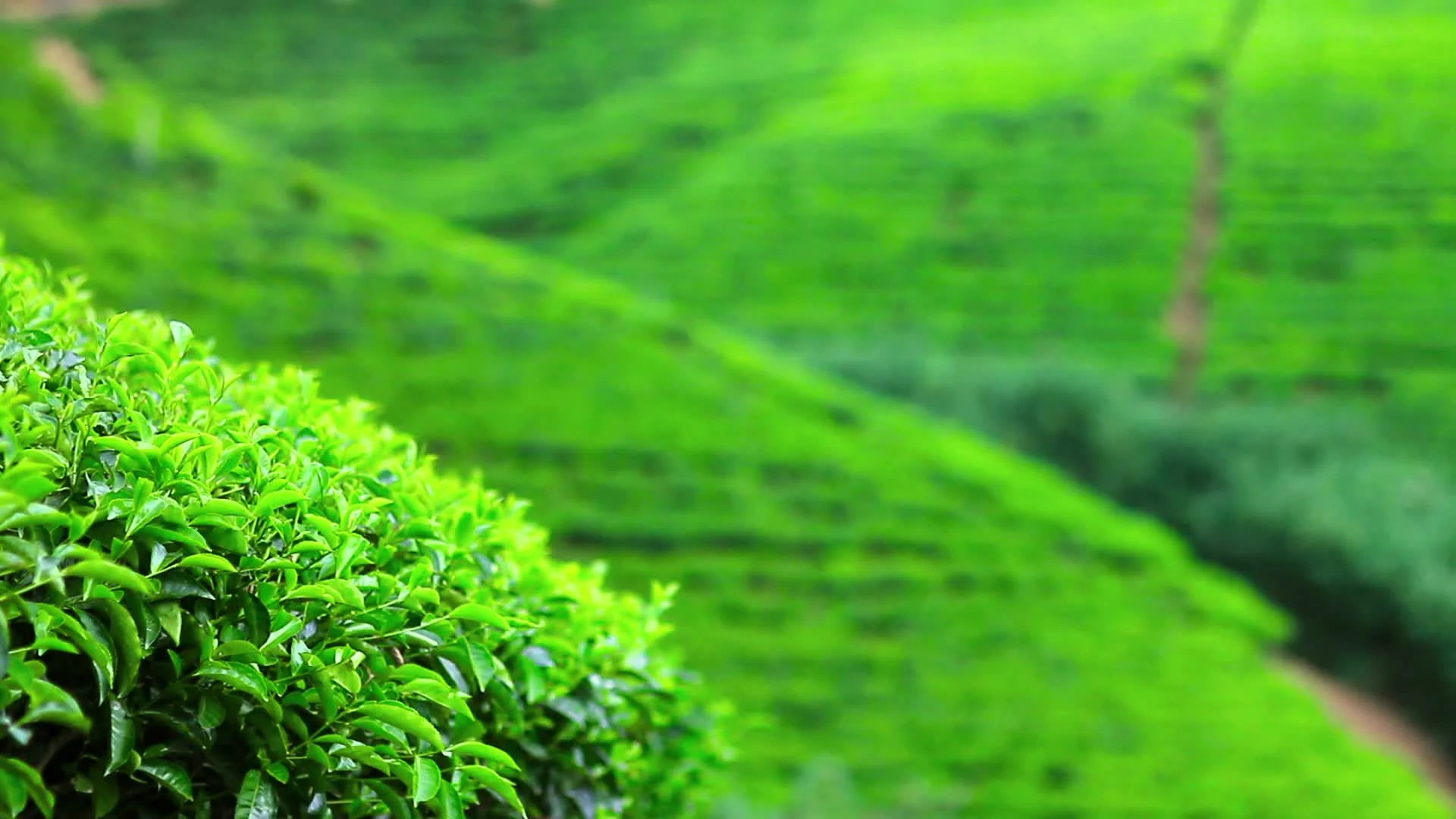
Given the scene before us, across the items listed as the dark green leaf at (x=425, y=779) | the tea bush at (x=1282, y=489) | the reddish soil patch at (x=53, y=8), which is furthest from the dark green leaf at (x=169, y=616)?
the reddish soil patch at (x=53, y=8)

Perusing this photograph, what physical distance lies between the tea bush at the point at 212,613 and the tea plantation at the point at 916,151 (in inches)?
971

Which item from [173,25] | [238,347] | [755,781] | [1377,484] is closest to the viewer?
[755,781]

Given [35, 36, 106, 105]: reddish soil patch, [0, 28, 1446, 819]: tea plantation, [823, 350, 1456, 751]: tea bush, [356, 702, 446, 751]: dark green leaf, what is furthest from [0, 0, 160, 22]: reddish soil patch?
[356, 702, 446, 751]: dark green leaf

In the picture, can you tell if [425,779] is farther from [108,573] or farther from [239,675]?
[108,573]

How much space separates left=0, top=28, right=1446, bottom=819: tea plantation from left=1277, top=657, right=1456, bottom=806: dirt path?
0.92 m

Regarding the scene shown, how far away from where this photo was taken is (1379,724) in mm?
16062

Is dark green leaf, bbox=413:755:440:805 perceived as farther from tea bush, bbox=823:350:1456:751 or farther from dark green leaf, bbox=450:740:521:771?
tea bush, bbox=823:350:1456:751

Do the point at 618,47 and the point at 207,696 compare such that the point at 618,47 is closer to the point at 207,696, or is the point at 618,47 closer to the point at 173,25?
the point at 173,25

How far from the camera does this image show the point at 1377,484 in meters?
20.4

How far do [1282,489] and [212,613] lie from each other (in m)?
21.2

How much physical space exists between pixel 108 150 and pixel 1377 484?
855 inches

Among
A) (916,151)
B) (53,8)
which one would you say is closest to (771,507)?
(916,151)

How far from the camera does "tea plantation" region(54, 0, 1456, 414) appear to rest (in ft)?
85.5

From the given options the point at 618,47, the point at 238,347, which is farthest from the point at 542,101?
the point at 238,347
